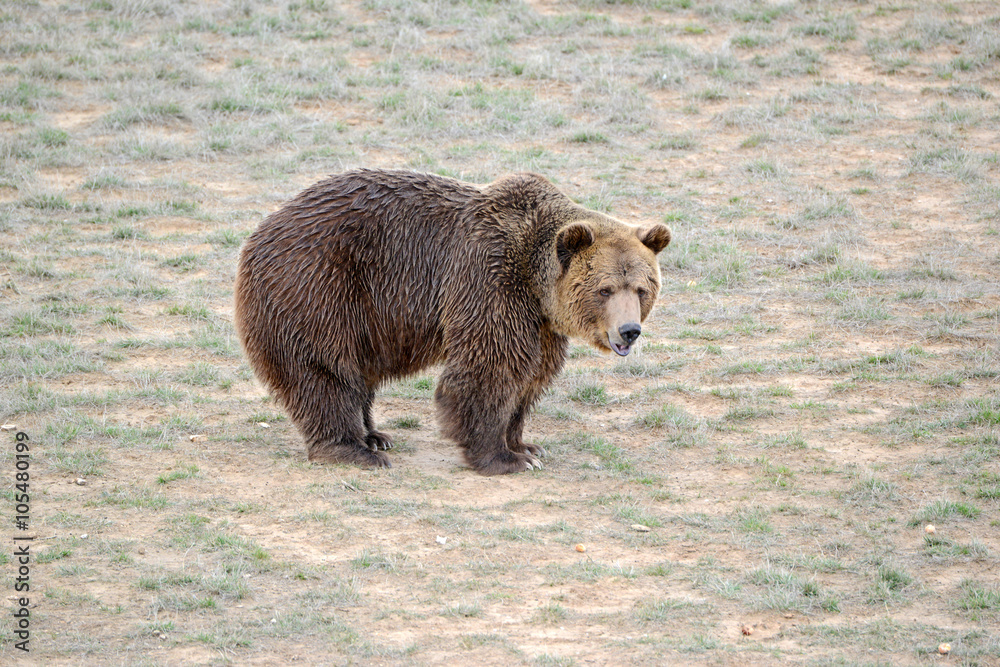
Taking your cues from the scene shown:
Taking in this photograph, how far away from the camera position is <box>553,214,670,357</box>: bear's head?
6.98 m

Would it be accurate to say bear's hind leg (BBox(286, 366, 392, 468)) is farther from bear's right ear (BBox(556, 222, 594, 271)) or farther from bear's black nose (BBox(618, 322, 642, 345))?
bear's black nose (BBox(618, 322, 642, 345))

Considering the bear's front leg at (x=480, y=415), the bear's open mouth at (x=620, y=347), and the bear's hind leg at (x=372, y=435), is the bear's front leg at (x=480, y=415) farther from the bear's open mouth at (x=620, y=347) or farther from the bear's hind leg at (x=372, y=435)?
the bear's open mouth at (x=620, y=347)

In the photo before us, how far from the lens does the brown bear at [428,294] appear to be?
7137 mm

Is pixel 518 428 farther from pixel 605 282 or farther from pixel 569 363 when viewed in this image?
pixel 569 363

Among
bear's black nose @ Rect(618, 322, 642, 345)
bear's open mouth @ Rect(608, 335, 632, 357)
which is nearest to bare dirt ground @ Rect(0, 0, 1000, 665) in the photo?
bear's open mouth @ Rect(608, 335, 632, 357)

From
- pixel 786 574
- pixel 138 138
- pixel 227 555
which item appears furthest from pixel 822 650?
pixel 138 138

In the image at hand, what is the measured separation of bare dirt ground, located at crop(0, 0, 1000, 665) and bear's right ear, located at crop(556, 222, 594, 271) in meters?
1.44

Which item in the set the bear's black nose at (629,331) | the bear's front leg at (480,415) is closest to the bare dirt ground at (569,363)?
→ the bear's front leg at (480,415)

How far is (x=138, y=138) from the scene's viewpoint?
12.9 meters

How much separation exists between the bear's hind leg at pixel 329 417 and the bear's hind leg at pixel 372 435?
0.27 metres

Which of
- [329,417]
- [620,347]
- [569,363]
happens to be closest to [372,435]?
[329,417]

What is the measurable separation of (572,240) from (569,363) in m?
2.28

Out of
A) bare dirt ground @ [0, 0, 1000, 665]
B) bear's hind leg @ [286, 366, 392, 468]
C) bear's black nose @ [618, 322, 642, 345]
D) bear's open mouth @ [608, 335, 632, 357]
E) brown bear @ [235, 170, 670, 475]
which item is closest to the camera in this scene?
bare dirt ground @ [0, 0, 1000, 665]

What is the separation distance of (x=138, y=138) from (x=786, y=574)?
9775 mm
